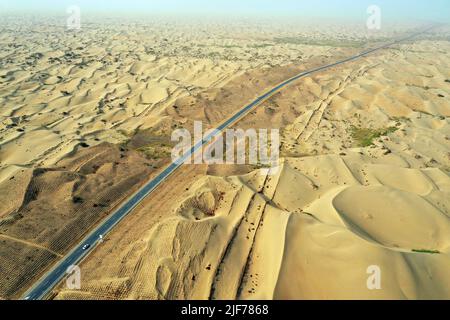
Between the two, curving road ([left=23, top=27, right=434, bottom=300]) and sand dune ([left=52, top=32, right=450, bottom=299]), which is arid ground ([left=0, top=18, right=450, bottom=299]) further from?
curving road ([left=23, top=27, right=434, bottom=300])

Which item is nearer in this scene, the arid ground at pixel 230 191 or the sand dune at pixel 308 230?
the sand dune at pixel 308 230

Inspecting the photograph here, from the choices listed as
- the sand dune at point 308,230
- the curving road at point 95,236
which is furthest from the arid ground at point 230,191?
the curving road at point 95,236

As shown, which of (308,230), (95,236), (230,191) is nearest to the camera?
(308,230)

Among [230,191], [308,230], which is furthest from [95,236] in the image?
[308,230]

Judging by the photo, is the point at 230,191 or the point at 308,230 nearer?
the point at 308,230

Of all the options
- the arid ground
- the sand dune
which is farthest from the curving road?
the sand dune

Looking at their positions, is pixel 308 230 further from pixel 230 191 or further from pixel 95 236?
pixel 95 236

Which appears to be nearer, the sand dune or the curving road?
the sand dune

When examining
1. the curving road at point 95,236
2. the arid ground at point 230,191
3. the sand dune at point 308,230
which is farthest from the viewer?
the curving road at point 95,236

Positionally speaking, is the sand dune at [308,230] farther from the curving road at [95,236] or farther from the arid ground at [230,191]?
the curving road at [95,236]
